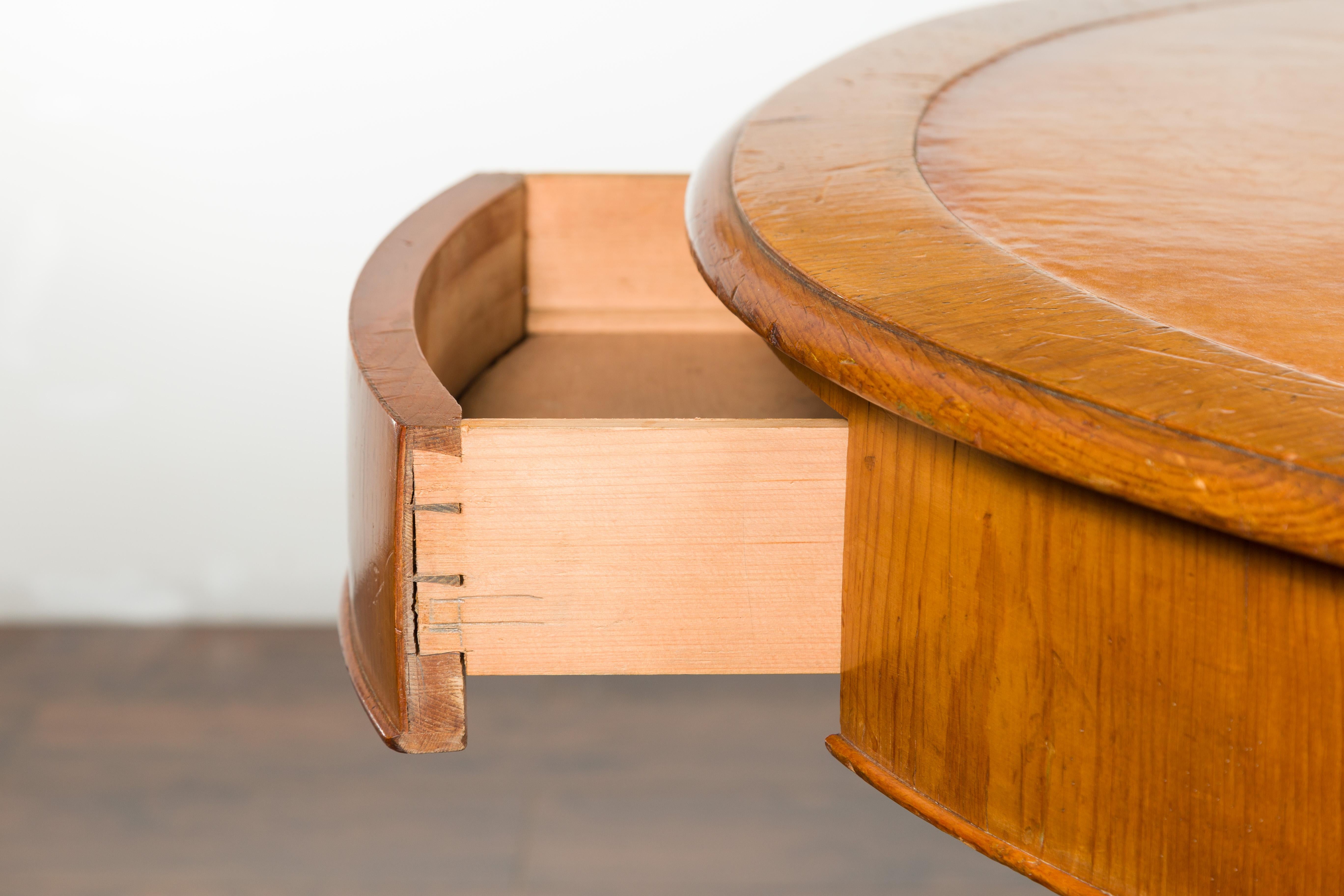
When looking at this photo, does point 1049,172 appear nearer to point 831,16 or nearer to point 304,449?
point 831,16

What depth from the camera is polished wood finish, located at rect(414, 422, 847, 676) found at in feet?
1.33

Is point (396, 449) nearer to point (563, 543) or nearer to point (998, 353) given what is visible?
point (563, 543)

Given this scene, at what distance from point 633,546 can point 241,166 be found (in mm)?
1179

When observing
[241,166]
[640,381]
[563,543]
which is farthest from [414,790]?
[563,543]

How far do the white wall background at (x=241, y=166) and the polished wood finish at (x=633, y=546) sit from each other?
1106mm

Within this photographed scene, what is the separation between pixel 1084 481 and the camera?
31 centimetres

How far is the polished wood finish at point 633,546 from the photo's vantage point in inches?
16.0

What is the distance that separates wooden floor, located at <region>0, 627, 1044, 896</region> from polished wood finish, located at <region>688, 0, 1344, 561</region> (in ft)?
2.90

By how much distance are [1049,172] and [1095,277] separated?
122 millimetres

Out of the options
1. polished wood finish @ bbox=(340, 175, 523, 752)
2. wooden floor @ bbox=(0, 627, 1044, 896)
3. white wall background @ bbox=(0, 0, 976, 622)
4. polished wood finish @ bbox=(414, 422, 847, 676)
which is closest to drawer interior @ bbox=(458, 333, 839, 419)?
polished wood finish @ bbox=(340, 175, 523, 752)

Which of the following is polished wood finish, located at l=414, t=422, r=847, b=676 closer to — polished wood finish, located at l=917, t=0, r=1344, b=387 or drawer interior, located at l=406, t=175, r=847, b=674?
drawer interior, located at l=406, t=175, r=847, b=674

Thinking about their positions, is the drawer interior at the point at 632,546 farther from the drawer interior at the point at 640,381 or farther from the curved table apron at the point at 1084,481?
the drawer interior at the point at 640,381

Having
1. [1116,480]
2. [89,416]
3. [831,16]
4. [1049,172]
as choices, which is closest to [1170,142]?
[1049,172]

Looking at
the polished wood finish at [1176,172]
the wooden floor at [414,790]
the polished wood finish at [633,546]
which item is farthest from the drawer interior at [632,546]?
the wooden floor at [414,790]
